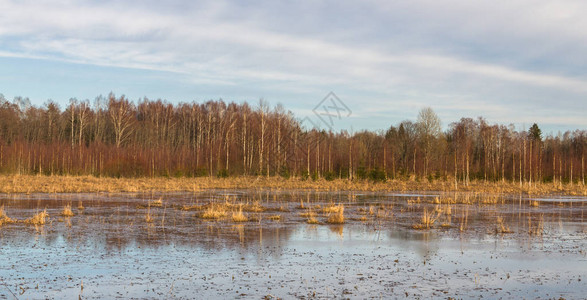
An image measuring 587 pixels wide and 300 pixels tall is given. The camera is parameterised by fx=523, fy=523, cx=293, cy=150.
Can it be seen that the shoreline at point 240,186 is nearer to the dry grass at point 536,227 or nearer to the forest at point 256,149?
the forest at point 256,149

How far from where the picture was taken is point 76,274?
1055 centimetres

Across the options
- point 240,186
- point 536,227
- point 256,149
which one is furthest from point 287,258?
point 256,149

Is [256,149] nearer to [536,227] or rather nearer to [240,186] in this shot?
[240,186]

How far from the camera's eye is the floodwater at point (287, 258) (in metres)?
9.48

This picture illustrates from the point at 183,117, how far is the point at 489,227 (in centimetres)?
9205

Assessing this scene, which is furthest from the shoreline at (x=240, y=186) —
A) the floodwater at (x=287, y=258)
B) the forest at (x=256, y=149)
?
the floodwater at (x=287, y=258)

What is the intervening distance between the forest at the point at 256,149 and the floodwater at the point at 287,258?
109 feet

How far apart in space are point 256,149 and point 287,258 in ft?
203

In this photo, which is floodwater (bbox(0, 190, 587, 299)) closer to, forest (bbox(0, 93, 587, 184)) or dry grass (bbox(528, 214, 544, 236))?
dry grass (bbox(528, 214, 544, 236))

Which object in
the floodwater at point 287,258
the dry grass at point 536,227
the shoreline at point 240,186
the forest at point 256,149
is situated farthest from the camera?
the forest at point 256,149

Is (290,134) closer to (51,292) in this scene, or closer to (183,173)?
(183,173)

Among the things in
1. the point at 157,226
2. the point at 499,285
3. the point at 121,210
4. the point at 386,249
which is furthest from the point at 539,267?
the point at 121,210

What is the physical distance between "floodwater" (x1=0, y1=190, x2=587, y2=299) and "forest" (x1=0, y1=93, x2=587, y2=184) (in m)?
33.3

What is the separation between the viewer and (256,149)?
243 feet
